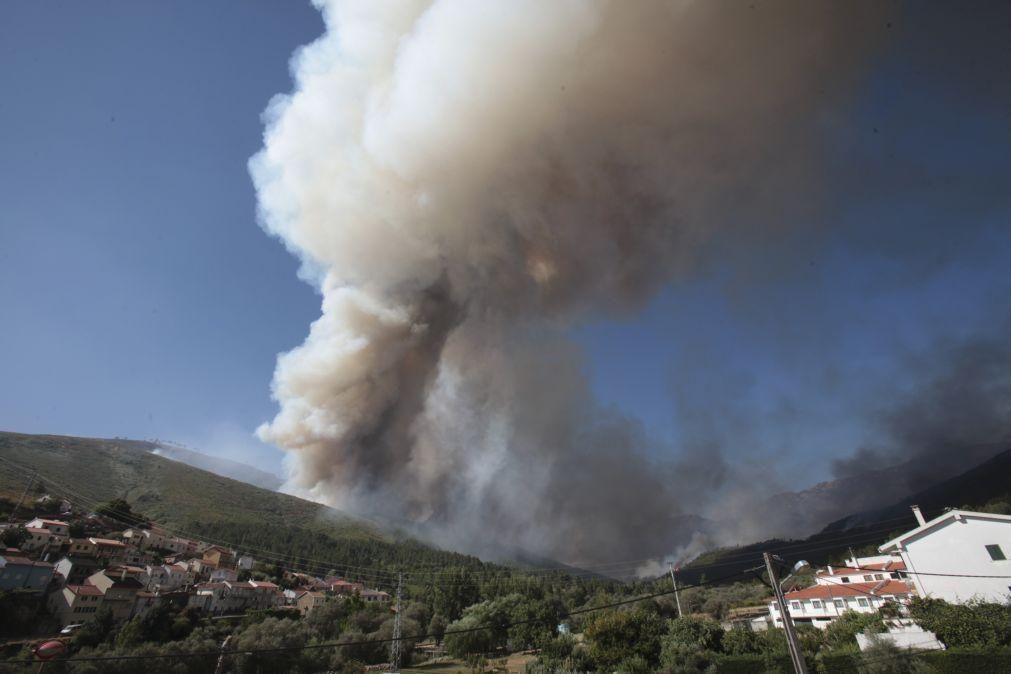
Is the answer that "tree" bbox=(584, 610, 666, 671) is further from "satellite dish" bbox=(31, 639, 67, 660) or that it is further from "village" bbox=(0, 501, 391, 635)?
"village" bbox=(0, 501, 391, 635)

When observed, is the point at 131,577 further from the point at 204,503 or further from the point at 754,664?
the point at 204,503

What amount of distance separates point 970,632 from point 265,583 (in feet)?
246

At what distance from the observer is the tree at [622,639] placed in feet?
123

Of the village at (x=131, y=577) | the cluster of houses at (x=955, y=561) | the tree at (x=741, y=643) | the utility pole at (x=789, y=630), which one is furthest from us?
the village at (x=131, y=577)

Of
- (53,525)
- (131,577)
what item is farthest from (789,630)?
(53,525)

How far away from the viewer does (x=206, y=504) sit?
5295 inches

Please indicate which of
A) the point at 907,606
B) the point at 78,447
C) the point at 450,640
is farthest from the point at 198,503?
the point at 907,606

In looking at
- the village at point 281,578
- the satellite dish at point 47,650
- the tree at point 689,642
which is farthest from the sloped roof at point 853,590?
the satellite dish at point 47,650

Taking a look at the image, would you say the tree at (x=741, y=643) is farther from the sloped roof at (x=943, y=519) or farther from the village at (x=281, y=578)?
the sloped roof at (x=943, y=519)

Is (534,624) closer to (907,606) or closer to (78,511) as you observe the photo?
(907,606)

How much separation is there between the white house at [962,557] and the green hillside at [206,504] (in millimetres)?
96520

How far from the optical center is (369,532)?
164 m

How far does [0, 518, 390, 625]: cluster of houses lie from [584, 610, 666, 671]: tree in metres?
36.3

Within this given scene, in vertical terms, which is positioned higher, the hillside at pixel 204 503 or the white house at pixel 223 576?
the hillside at pixel 204 503
